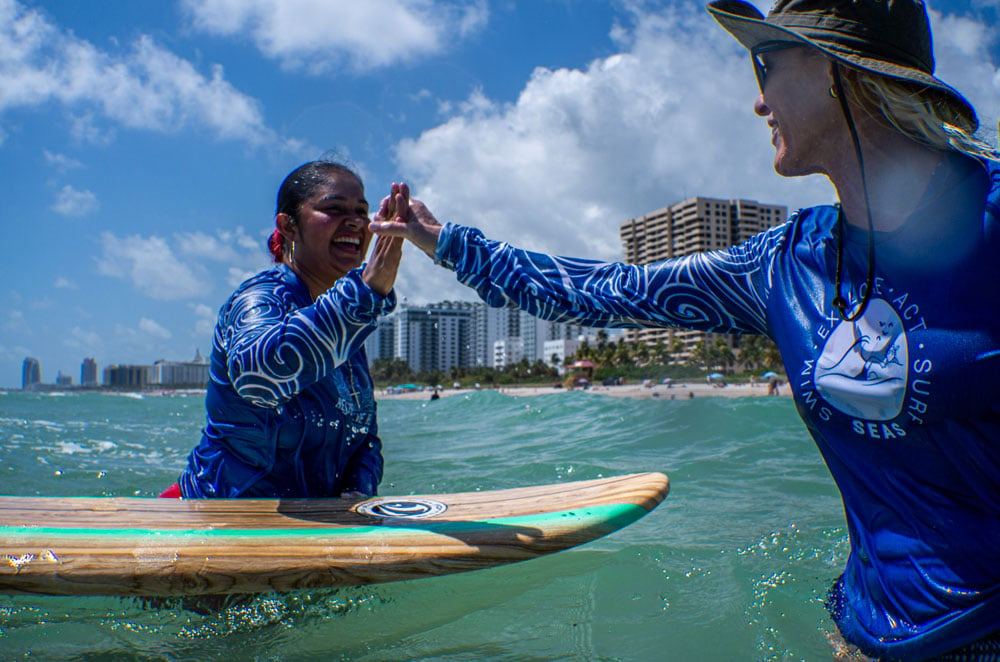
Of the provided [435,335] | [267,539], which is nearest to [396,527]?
[267,539]

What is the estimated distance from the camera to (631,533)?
3.45 metres

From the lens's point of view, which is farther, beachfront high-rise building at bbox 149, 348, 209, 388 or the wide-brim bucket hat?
beachfront high-rise building at bbox 149, 348, 209, 388

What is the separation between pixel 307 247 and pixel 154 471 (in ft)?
19.6

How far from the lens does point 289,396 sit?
1.79 m

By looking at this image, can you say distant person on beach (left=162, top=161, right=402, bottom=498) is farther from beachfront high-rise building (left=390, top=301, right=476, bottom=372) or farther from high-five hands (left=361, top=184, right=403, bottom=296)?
beachfront high-rise building (left=390, top=301, right=476, bottom=372)

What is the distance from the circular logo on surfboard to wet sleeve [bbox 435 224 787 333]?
76 cm

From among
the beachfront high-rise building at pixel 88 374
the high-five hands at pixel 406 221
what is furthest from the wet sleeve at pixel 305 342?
the beachfront high-rise building at pixel 88 374

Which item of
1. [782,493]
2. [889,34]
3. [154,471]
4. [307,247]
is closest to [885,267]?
[889,34]

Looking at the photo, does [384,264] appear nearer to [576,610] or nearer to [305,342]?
[305,342]

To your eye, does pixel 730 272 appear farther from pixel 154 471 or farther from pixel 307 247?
pixel 154 471

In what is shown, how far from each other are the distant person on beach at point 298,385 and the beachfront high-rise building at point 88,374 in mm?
196340

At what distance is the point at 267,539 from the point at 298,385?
441mm

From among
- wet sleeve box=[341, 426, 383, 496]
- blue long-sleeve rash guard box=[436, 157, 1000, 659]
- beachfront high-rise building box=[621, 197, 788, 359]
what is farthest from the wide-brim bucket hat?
beachfront high-rise building box=[621, 197, 788, 359]

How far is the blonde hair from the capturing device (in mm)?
1116
